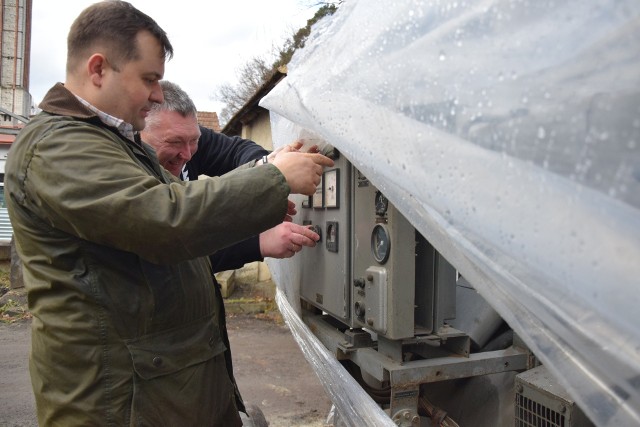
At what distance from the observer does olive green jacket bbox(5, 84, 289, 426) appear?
3.78ft

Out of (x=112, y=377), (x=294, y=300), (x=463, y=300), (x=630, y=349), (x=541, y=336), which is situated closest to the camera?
(x=630, y=349)

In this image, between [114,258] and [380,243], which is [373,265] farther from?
[114,258]

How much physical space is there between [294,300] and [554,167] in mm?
1807

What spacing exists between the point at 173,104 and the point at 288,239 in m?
0.77

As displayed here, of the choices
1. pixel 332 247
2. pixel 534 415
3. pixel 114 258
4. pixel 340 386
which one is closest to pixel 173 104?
pixel 332 247

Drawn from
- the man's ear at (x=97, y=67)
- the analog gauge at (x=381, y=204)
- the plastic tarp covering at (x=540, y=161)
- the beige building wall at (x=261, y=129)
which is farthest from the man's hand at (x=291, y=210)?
the beige building wall at (x=261, y=129)

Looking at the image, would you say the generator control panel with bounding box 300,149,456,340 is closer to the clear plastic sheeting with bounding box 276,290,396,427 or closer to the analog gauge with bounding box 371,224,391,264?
the analog gauge with bounding box 371,224,391,264

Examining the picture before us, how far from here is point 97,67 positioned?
4.51 feet

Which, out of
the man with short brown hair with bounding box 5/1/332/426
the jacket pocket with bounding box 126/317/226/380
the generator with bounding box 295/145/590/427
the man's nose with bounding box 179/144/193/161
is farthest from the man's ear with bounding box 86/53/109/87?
the man's nose with bounding box 179/144/193/161

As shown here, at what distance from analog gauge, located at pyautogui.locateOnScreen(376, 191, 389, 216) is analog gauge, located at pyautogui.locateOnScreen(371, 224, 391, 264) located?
4 centimetres

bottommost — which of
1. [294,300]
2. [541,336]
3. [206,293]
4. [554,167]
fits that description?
[294,300]

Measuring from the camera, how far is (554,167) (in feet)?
2.38

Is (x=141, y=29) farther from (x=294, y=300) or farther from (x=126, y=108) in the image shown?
(x=294, y=300)

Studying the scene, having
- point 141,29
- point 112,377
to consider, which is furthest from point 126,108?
point 112,377
